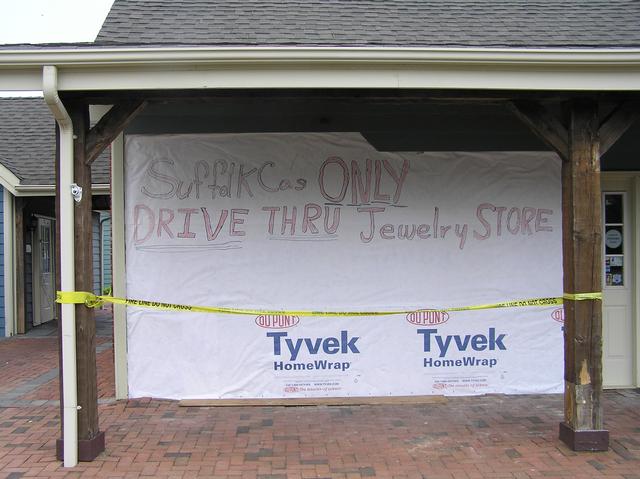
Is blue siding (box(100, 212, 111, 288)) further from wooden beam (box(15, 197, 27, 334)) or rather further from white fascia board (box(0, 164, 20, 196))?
white fascia board (box(0, 164, 20, 196))

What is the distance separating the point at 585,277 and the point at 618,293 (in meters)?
2.23

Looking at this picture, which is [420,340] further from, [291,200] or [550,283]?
[291,200]

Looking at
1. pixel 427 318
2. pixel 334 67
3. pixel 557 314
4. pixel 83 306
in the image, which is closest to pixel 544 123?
pixel 334 67

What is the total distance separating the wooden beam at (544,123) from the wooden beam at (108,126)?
117 inches

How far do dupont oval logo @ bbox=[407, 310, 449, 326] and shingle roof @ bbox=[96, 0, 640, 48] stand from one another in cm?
279

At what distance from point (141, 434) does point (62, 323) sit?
1.32m

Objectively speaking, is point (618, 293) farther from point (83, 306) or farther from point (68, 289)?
point (68, 289)

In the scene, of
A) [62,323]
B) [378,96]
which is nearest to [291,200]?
[378,96]

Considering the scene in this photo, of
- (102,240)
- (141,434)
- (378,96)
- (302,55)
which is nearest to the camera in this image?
(302,55)

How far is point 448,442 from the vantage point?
481 cm

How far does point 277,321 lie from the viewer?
6.07m

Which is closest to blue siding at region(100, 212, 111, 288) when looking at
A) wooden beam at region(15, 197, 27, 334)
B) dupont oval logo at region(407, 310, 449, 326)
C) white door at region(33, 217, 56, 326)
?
white door at region(33, 217, 56, 326)

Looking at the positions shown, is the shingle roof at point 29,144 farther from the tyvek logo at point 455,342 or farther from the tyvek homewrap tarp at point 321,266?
the tyvek logo at point 455,342

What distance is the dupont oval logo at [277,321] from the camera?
6074mm
